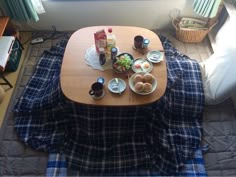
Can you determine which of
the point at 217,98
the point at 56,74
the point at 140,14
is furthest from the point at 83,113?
the point at 140,14

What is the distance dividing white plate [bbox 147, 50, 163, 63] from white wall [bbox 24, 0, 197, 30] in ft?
2.59

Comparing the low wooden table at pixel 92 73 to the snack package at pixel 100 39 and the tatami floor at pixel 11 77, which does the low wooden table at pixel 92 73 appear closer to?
the snack package at pixel 100 39

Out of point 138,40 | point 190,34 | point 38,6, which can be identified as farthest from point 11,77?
point 190,34

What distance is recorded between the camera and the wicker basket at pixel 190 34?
7.02ft

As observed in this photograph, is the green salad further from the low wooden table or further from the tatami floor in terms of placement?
the tatami floor

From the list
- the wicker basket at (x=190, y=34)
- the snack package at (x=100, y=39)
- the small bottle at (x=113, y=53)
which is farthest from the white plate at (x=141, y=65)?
the wicker basket at (x=190, y=34)

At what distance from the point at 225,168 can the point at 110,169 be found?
2.41 ft

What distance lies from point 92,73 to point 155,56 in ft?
1.43

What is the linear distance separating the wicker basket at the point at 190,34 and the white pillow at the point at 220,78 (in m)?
0.43

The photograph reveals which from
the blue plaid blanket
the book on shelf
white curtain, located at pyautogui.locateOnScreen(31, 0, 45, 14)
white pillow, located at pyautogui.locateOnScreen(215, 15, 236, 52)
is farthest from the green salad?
Answer: white curtain, located at pyautogui.locateOnScreen(31, 0, 45, 14)

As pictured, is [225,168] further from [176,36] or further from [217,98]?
[176,36]

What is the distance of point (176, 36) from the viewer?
90.7 inches

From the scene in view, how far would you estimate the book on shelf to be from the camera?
1771 millimetres

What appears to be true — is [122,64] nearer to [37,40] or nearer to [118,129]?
[118,129]
